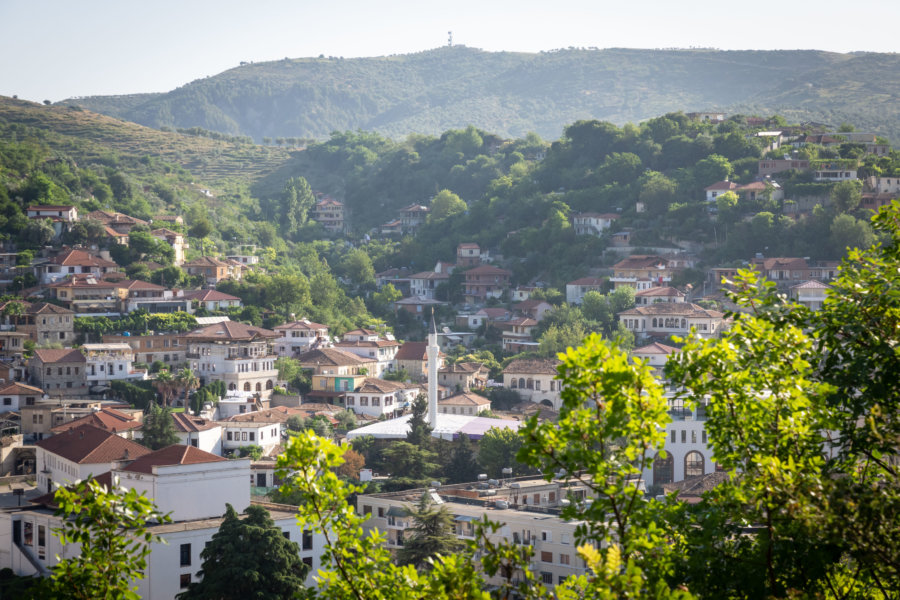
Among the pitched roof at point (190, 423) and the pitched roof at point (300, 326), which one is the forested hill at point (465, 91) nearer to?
the pitched roof at point (300, 326)

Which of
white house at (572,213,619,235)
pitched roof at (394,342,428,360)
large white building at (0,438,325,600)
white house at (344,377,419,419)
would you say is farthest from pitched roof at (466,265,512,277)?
large white building at (0,438,325,600)

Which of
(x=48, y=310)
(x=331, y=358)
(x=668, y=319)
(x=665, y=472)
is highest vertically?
(x=48, y=310)

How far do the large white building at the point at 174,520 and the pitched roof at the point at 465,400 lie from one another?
1562cm

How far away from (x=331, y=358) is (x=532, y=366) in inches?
309

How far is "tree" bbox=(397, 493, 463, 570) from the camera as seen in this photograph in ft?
79.5

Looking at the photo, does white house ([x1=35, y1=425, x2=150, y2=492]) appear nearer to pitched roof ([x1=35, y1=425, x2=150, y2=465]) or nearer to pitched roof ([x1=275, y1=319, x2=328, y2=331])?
pitched roof ([x1=35, y1=425, x2=150, y2=465])

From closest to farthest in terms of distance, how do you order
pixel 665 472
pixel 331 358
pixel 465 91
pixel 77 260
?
pixel 665 472 < pixel 331 358 < pixel 77 260 < pixel 465 91

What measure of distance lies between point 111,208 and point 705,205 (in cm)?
3031

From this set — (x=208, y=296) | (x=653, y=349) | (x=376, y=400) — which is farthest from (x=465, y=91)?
(x=376, y=400)

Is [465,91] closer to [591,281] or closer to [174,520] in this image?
[591,281]

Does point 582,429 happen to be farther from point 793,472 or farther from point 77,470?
point 77,470

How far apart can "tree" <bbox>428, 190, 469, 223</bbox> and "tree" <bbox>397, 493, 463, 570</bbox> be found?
48.8 m

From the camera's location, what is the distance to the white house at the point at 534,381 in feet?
152

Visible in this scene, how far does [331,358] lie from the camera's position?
47375 mm
